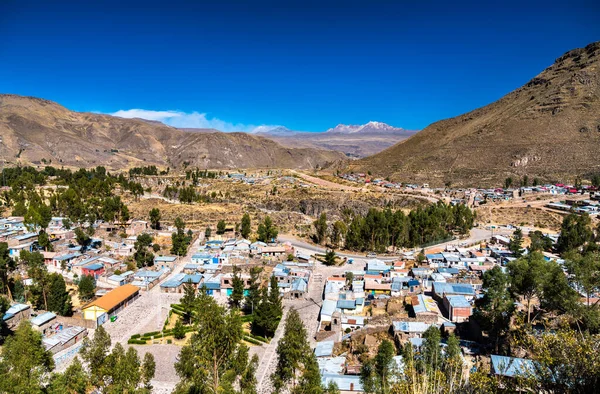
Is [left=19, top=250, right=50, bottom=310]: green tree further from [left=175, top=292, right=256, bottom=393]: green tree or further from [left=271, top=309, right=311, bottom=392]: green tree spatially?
[left=271, top=309, right=311, bottom=392]: green tree

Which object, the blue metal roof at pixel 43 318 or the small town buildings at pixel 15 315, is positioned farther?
the small town buildings at pixel 15 315

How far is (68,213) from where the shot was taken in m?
51.7

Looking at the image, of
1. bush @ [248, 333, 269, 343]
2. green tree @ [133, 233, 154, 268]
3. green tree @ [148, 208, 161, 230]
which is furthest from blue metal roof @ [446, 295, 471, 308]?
green tree @ [148, 208, 161, 230]

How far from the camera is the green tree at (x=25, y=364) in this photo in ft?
45.5

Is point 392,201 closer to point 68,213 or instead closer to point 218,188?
point 218,188

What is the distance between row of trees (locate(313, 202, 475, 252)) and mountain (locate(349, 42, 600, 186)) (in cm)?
4461

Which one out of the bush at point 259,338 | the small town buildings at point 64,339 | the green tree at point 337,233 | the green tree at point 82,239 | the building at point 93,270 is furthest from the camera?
the green tree at point 337,233

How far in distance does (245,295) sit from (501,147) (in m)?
92.5

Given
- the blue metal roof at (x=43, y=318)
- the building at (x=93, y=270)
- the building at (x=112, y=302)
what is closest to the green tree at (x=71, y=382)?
the blue metal roof at (x=43, y=318)

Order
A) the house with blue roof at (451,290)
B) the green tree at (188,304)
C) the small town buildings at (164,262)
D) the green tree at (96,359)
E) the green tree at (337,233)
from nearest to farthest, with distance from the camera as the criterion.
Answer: the green tree at (96,359), the green tree at (188,304), the house with blue roof at (451,290), the small town buildings at (164,262), the green tree at (337,233)

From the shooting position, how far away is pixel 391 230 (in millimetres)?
46719

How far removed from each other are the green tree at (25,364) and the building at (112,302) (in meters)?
6.77

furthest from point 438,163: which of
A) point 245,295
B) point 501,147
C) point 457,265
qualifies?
point 245,295

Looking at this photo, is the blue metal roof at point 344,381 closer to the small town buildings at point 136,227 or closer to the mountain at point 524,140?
the small town buildings at point 136,227
